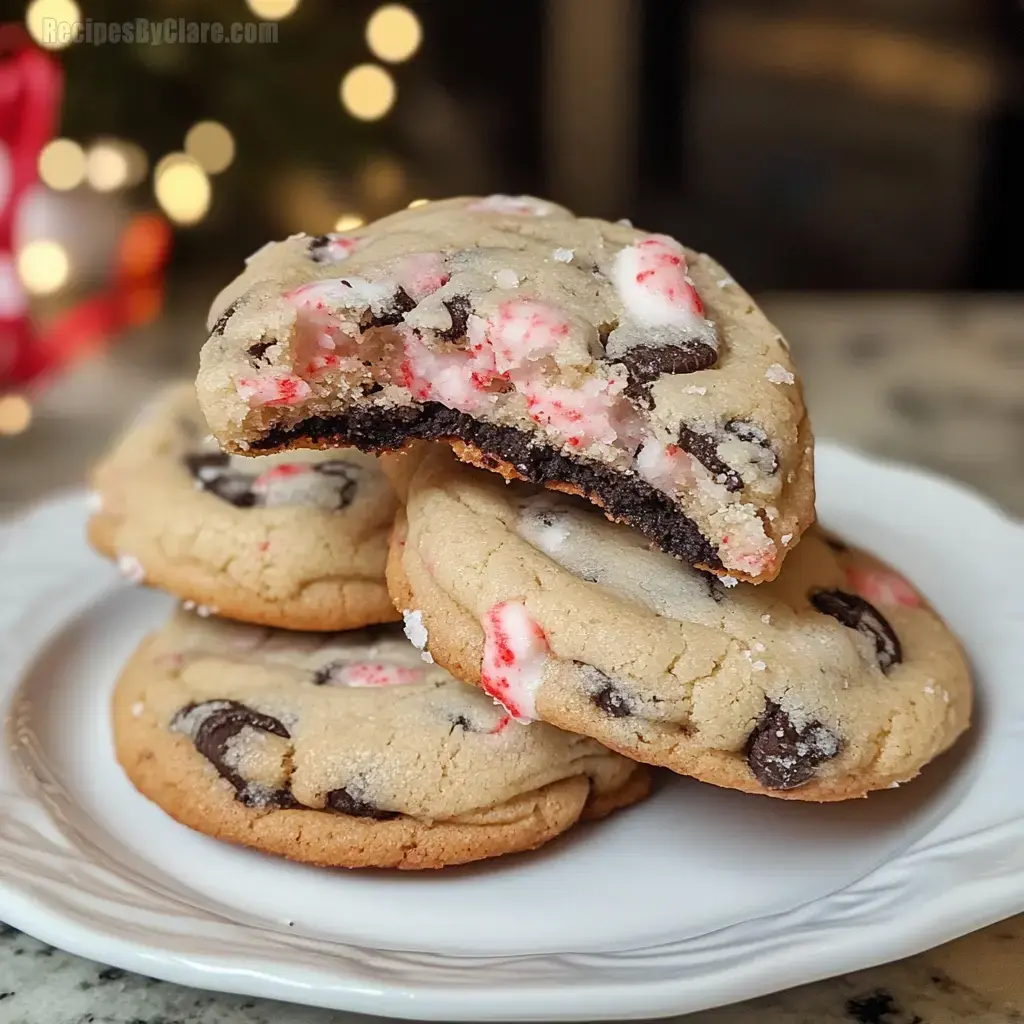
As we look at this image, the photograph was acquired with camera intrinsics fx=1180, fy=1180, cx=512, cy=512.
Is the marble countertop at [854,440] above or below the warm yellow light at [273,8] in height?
below

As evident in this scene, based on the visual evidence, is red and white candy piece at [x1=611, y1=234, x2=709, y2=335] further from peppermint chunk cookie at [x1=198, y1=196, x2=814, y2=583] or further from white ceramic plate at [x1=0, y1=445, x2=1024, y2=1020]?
white ceramic plate at [x1=0, y1=445, x2=1024, y2=1020]

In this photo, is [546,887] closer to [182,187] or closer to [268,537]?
[268,537]

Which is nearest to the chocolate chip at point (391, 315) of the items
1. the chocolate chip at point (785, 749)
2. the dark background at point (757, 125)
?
the chocolate chip at point (785, 749)

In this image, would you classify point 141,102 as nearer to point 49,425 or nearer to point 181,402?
point 49,425

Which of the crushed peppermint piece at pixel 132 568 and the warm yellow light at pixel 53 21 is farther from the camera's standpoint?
the warm yellow light at pixel 53 21

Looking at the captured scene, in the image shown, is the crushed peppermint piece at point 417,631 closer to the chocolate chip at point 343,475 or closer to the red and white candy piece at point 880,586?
the chocolate chip at point 343,475
